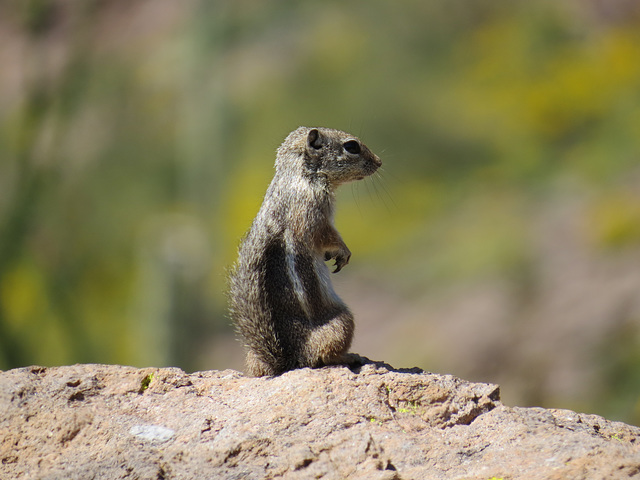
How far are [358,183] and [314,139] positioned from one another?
8.84 metres

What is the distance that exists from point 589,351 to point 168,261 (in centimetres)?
743

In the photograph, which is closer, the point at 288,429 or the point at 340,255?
the point at 288,429

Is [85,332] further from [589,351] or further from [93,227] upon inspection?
[589,351]

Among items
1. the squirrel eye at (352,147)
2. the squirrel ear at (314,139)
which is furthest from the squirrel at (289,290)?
the squirrel eye at (352,147)

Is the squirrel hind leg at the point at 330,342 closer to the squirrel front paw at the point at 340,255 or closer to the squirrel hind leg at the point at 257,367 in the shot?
the squirrel hind leg at the point at 257,367

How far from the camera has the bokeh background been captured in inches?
593

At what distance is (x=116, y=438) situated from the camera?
5.27 metres

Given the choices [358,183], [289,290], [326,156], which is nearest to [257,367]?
[289,290]

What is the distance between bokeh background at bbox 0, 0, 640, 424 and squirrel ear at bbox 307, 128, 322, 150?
7.60 metres

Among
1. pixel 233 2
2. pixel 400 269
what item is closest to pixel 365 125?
pixel 400 269

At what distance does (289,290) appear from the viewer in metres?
6.41

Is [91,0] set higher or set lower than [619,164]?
higher

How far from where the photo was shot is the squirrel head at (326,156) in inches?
279

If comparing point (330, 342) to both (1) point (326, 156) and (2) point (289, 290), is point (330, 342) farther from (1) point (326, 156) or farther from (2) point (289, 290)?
(1) point (326, 156)
